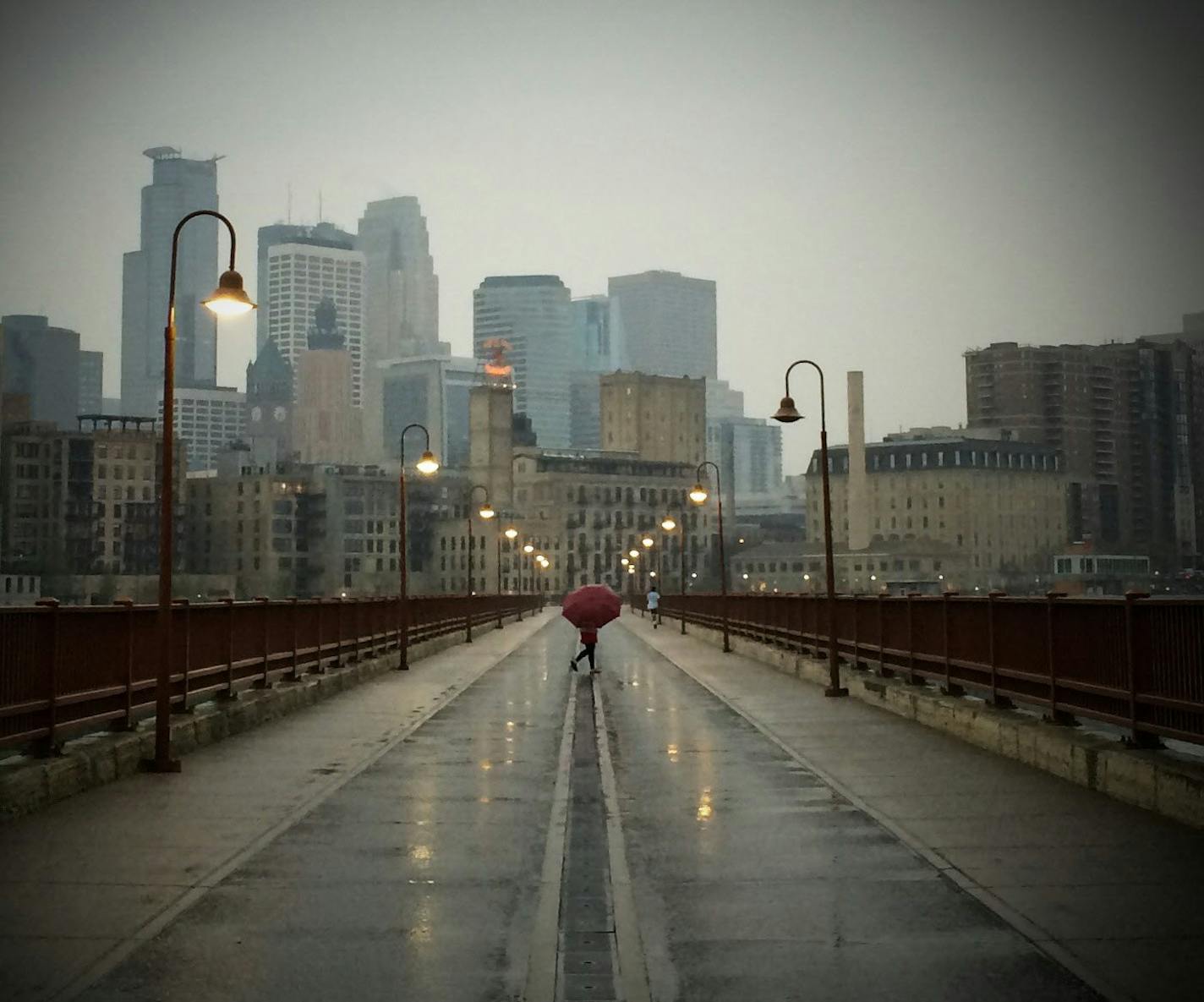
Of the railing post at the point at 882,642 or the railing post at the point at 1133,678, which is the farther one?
the railing post at the point at 882,642

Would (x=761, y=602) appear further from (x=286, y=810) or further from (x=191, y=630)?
(x=286, y=810)

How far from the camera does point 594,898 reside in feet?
33.0

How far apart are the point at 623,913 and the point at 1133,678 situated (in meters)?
7.00

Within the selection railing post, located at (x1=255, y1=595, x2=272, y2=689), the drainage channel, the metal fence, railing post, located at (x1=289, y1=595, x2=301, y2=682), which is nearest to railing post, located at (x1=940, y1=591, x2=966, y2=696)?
the metal fence

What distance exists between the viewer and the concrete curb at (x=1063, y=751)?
12617 millimetres

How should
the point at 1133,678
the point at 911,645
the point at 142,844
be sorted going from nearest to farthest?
the point at 142,844 → the point at 1133,678 → the point at 911,645

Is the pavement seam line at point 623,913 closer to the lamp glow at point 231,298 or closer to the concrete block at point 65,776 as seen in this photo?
the concrete block at point 65,776

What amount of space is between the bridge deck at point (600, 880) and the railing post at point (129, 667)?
0.83 m

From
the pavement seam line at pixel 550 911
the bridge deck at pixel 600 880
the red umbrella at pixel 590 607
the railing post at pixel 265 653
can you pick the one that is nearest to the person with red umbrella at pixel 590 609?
the red umbrella at pixel 590 607

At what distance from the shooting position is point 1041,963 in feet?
26.3

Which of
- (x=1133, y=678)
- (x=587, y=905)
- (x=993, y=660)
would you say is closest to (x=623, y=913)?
(x=587, y=905)

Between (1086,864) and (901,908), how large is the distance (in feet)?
6.49

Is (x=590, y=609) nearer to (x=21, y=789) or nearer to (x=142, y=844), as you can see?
(x=21, y=789)

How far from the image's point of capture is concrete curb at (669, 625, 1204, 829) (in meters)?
12.6
